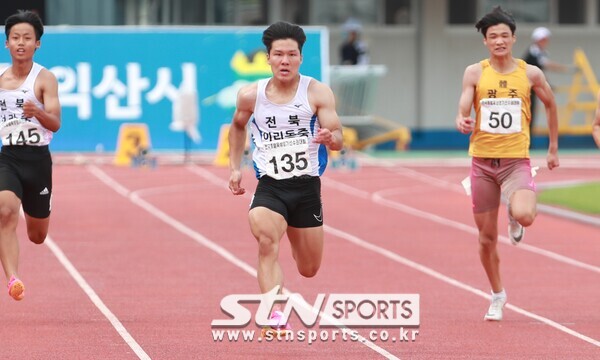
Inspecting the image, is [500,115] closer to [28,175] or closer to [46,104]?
[46,104]

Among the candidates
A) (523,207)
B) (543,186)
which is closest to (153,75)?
(543,186)

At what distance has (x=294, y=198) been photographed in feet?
32.1

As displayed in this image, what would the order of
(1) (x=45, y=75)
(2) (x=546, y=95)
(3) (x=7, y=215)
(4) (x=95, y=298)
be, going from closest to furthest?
(3) (x=7, y=215)
(1) (x=45, y=75)
(2) (x=546, y=95)
(4) (x=95, y=298)

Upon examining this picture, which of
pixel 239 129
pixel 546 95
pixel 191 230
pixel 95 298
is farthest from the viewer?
pixel 191 230

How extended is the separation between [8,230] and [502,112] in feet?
11.5

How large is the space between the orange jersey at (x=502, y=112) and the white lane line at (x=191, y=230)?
1.70m

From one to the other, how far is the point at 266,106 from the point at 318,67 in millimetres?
18481

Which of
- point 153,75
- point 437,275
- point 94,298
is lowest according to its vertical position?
point 437,275

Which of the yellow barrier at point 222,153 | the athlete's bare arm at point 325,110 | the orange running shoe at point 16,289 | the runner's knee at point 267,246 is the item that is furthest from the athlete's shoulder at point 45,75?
the yellow barrier at point 222,153

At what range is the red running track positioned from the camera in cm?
981

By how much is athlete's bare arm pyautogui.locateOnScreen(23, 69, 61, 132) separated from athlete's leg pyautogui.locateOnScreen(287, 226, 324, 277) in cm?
188

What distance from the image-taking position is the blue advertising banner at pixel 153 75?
27609 millimetres

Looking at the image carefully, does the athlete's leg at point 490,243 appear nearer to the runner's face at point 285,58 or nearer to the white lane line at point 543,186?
the runner's face at point 285,58

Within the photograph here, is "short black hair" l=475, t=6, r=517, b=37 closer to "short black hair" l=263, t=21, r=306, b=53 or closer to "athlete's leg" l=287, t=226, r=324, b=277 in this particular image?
"short black hair" l=263, t=21, r=306, b=53
